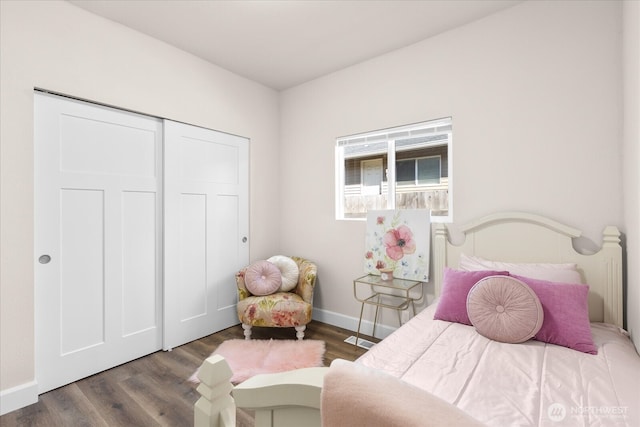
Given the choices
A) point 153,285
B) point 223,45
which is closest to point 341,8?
point 223,45

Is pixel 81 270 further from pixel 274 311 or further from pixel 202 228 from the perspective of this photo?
pixel 274 311

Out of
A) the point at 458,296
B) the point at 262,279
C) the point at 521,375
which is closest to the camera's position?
the point at 521,375

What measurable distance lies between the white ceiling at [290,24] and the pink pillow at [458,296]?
1.92 meters

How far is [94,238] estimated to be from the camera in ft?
7.57

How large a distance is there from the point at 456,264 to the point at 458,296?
0.56 metres

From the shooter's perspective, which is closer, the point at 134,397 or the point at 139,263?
the point at 134,397

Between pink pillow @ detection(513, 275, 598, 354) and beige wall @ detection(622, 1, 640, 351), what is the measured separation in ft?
0.75

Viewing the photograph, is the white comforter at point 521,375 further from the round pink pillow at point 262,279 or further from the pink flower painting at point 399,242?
the round pink pillow at point 262,279

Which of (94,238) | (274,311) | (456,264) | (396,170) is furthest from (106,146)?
(456,264)

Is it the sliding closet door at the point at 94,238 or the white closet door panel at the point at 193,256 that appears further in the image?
the white closet door panel at the point at 193,256

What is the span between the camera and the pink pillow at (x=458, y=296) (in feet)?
6.08

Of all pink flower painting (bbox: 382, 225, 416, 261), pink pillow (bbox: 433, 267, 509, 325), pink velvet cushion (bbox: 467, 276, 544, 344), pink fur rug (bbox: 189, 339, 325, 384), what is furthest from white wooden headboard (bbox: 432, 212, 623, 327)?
pink fur rug (bbox: 189, 339, 325, 384)

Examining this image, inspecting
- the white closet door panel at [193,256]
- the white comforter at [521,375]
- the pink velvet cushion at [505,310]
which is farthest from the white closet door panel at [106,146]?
the pink velvet cushion at [505,310]

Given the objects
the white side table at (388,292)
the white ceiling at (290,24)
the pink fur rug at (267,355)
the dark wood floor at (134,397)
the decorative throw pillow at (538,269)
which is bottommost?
the dark wood floor at (134,397)
